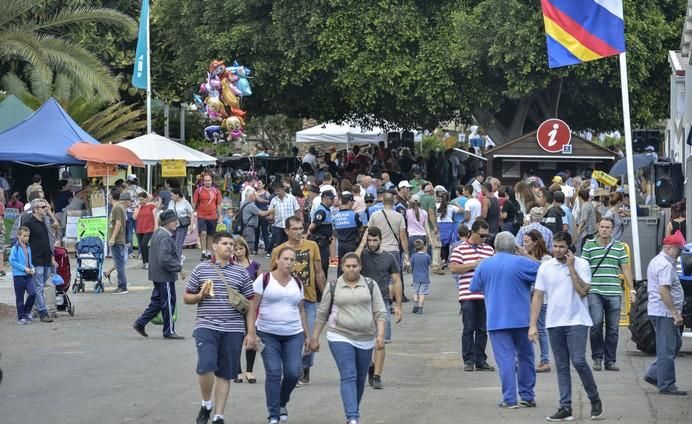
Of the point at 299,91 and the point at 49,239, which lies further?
the point at 299,91

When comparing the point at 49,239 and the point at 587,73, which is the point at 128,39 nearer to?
the point at 587,73

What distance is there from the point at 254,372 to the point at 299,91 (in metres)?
26.7

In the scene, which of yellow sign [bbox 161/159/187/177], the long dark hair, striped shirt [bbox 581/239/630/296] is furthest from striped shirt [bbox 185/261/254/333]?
yellow sign [bbox 161/159/187/177]

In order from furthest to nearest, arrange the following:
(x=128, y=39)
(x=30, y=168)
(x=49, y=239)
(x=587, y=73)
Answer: (x=128, y=39) < (x=587, y=73) < (x=30, y=168) < (x=49, y=239)

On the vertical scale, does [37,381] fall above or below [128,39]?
below

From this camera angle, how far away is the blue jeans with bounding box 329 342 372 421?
10.5 meters

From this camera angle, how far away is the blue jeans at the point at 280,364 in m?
10.8

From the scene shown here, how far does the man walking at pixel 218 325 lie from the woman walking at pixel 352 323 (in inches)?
25.1

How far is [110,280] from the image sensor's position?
23.5 m

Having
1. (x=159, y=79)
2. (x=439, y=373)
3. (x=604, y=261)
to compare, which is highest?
(x=159, y=79)

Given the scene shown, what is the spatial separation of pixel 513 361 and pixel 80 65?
19.9 metres

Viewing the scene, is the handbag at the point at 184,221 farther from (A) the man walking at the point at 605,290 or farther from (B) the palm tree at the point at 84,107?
(A) the man walking at the point at 605,290

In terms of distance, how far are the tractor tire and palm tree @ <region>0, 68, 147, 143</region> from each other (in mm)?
20717

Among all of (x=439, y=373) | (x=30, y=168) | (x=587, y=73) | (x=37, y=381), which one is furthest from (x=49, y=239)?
(x=587, y=73)
